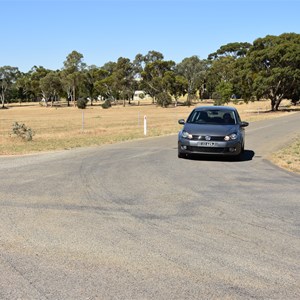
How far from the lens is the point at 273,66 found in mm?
54500

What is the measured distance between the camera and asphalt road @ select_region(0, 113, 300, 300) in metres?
4.00

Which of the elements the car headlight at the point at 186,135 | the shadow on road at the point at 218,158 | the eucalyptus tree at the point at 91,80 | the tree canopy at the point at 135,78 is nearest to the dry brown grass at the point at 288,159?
the shadow on road at the point at 218,158

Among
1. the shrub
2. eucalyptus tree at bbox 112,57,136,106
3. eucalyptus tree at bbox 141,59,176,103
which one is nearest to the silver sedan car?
the shrub

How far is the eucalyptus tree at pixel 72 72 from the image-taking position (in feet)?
352

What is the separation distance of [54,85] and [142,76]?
21744mm

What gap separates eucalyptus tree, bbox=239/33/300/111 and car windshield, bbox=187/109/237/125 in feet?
129

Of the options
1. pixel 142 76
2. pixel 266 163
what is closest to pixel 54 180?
pixel 266 163

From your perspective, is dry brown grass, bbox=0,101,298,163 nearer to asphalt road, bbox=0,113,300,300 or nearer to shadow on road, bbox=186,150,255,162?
shadow on road, bbox=186,150,255,162

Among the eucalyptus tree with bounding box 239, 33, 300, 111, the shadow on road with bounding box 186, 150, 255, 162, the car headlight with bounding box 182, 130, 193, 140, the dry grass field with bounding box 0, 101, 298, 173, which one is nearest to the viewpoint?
the car headlight with bounding box 182, 130, 193, 140

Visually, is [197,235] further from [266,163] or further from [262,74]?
[262,74]

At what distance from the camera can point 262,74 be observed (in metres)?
53.6

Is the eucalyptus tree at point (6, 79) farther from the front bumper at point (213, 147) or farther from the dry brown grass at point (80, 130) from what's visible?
the front bumper at point (213, 147)

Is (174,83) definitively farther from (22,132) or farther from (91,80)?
(22,132)

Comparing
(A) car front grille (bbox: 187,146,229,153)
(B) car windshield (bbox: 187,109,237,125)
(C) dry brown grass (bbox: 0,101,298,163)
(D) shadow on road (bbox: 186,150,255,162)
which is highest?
(B) car windshield (bbox: 187,109,237,125)
